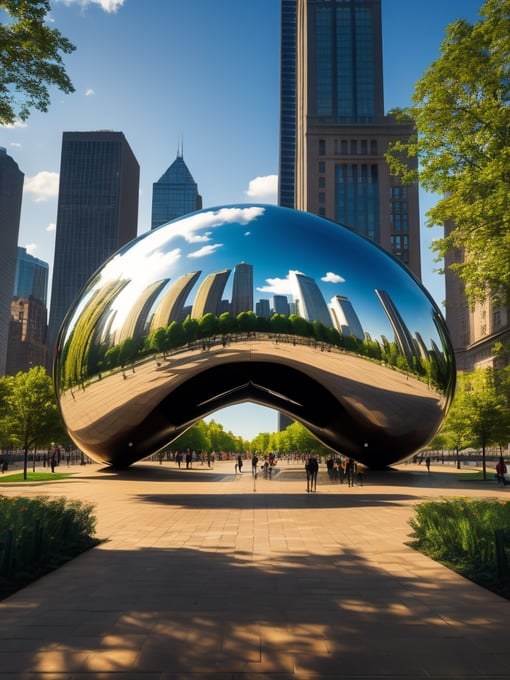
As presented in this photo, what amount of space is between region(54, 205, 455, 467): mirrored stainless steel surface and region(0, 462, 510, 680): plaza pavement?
583 centimetres

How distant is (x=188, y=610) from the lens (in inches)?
201

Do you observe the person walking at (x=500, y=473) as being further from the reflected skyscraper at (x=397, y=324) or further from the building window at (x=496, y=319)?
Result: the building window at (x=496, y=319)

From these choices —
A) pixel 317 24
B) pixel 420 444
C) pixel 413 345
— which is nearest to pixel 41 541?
pixel 413 345

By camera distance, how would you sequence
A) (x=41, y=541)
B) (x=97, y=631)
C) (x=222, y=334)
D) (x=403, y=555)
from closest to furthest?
(x=97, y=631), (x=41, y=541), (x=403, y=555), (x=222, y=334)

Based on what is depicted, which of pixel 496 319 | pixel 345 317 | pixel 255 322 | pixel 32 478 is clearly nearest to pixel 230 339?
pixel 255 322

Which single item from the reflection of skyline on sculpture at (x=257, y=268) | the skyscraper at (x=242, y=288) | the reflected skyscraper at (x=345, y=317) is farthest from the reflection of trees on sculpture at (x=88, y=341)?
the reflected skyscraper at (x=345, y=317)

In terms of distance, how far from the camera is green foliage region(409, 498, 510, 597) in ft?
21.0

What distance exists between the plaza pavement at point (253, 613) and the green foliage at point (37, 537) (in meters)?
0.27

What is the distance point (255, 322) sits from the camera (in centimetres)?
1427

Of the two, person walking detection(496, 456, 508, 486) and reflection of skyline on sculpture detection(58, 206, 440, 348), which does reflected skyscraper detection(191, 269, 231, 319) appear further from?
person walking detection(496, 456, 508, 486)

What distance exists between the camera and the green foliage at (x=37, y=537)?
20.3 ft

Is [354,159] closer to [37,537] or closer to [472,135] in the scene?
[472,135]

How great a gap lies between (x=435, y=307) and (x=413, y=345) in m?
1.90

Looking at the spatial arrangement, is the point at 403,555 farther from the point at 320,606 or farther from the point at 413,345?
the point at 413,345
